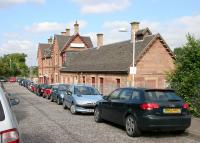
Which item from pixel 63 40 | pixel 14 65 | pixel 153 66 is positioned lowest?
pixel 153 66

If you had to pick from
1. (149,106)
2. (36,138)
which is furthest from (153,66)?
(36,138)

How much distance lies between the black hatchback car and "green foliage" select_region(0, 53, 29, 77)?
307 ft

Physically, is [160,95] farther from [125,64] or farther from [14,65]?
[14,65]

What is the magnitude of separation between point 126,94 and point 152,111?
178cm

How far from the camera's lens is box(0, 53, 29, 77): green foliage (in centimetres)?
10356

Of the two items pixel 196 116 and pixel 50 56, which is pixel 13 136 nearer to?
pixel 196 116

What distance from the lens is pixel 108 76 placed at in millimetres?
35062

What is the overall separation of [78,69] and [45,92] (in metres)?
13.7

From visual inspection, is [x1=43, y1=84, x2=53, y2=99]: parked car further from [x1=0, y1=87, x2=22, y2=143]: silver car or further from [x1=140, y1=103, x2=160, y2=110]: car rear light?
[x1=0, y1=87, x2=22, y2=143]: silver car

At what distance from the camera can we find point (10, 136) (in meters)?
4.72

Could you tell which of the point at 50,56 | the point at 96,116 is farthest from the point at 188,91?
the point at 50,56

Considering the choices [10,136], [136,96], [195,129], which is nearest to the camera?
[10,136]

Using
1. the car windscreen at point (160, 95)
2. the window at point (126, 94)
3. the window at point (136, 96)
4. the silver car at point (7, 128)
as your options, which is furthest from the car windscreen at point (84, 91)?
the silver car at point (7, 128)

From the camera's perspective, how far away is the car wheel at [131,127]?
34.3 ft
